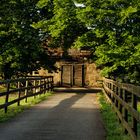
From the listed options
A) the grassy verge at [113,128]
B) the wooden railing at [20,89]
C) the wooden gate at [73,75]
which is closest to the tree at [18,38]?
the wooden railing at [20,89]

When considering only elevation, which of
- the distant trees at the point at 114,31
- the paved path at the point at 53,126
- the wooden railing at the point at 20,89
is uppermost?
the distant trees at the point at 114,31

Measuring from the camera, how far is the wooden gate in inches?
1608

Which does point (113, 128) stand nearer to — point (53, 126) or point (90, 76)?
point (53, 126)

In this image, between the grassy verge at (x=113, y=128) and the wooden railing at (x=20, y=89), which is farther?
the wooden railing at (x=20, y=89)

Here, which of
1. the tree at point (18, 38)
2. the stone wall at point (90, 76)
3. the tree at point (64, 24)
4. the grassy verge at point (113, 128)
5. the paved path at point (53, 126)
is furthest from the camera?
the stone wall at point (90, 76)

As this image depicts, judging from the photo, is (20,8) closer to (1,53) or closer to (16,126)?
(1,53)

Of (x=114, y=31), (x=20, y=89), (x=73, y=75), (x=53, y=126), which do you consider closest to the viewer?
(x=53, y=126)

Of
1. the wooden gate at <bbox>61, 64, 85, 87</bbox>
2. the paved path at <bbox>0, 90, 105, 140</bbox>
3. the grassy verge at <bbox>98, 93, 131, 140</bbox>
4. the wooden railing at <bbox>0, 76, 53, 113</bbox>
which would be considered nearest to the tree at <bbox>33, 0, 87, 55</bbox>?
the wooden railing at <bbox>0, 76, 53, 113</bbox>

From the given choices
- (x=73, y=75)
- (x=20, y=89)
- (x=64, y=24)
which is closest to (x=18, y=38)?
(x=64, y=24)

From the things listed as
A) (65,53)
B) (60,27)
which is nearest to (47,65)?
(65,53)

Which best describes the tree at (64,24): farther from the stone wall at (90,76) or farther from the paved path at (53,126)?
the stone wall at (90,76)

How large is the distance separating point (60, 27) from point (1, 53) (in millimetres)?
5194

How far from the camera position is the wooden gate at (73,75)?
4084 centimetres

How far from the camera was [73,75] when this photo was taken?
4100 centimetres
